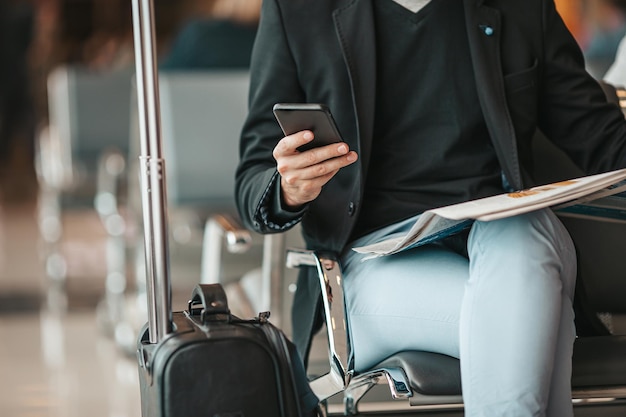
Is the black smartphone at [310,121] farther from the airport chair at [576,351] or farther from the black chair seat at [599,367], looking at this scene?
the black chair seat at [599,367]

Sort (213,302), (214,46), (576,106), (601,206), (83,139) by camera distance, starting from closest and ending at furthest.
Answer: (213,302)
(601,206)
(576,106)
(214,46)
(83,139)

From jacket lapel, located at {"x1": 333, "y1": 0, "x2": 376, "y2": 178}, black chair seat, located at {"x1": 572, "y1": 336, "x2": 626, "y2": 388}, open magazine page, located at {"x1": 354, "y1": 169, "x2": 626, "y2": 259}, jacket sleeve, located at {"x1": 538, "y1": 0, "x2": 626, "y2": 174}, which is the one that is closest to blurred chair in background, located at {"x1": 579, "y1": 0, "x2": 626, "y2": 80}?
jacket sleeve, located at {"x1": 538, "y1": 0, "x2": 626, "y2": 174}

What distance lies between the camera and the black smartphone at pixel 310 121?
1361mm

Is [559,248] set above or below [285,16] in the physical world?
below

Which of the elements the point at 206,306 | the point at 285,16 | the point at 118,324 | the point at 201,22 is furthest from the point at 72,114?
the point at 206,306

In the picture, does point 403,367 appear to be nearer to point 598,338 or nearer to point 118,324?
point 598,338

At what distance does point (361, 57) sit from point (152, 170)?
1.59 feet

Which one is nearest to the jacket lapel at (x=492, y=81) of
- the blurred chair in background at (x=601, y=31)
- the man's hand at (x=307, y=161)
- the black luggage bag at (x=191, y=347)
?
the man's hand at (x=307, y=161)

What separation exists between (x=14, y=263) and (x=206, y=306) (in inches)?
163

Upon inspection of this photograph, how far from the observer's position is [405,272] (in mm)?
1582

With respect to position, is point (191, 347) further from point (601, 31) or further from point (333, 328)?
point (601, 31)

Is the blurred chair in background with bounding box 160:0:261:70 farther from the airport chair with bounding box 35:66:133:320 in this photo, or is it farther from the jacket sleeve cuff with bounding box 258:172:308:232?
the jacket sleeve cuff with bounding box 258:172:308:232

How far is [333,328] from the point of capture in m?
1.57

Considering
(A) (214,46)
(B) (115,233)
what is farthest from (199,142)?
(A) (214,46)
